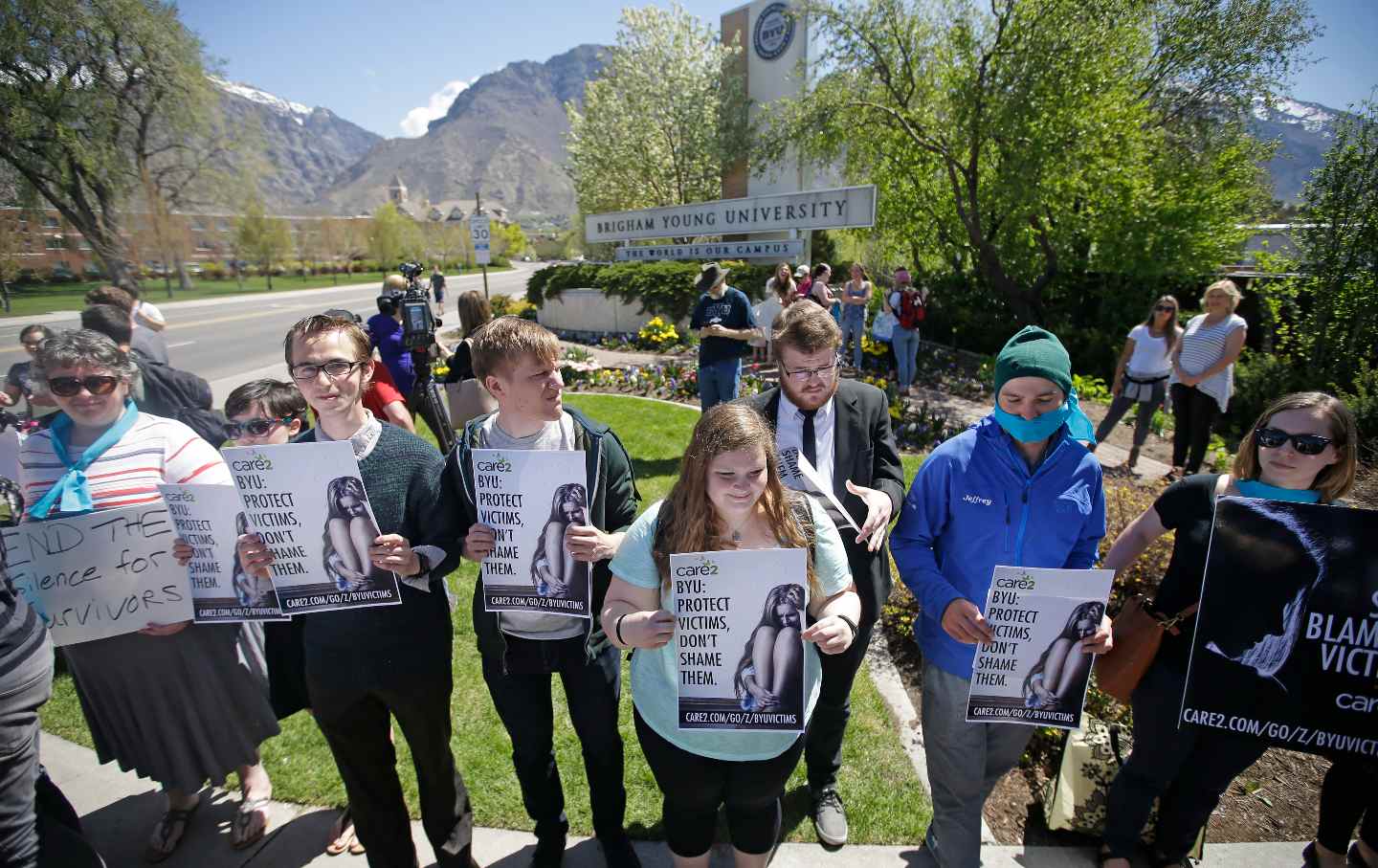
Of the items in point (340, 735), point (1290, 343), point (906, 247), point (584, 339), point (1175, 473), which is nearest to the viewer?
point (340, 735)

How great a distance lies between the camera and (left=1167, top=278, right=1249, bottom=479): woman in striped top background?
5.78m

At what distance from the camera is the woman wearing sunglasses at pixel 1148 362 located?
6.52 metres

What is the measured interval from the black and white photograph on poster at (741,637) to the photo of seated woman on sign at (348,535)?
1106 mm

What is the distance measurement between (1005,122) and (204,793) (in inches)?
519

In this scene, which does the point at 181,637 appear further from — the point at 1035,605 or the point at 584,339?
the point at 584,339

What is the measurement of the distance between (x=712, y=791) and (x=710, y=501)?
1.02 m

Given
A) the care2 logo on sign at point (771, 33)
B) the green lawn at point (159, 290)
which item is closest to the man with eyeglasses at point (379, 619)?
the green lawn at point (159, 290)

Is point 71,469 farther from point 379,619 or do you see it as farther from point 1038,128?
point 1038,128

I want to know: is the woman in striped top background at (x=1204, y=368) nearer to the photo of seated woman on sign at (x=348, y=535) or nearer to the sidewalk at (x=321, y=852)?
the sidewalk at (x=321, y=852)

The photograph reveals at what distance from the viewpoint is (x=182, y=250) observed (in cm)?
3962

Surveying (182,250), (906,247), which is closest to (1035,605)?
(906,247)

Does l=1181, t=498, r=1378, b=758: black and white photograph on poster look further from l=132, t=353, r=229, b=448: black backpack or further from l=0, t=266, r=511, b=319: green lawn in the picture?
l=0, t=266, r=511, b=319: green lawn

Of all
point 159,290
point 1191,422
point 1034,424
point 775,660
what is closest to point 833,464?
point 1034,424

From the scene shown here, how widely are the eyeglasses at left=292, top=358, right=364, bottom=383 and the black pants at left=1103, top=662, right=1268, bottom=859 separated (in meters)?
3.15
